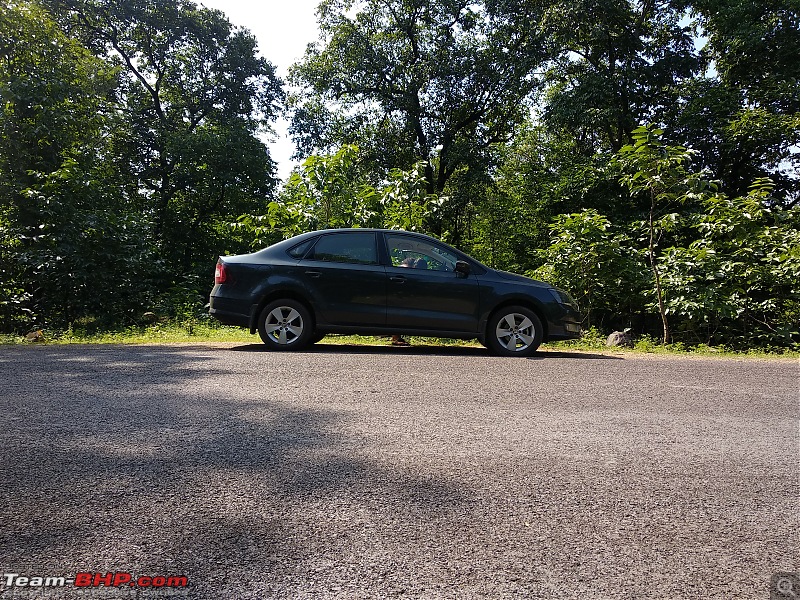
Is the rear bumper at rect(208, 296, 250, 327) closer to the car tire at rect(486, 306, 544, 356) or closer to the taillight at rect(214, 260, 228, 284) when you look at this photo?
the taillight at rect(214, 260, 228, 284)

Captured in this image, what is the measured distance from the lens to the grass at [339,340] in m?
10.5

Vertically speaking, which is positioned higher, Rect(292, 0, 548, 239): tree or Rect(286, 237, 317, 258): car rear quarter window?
Rect(292, 0, 548, 239): tree

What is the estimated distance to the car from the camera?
29.0 feet

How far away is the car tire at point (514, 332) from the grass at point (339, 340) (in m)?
1.71

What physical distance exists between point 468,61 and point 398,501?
1011 inches

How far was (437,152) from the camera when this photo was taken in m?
28.7

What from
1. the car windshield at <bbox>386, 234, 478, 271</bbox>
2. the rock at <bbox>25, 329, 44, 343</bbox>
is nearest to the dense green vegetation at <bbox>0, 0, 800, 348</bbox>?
the rock at <bbox>25, 329, 44, 343</bbox>

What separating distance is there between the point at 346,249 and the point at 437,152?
2062cm

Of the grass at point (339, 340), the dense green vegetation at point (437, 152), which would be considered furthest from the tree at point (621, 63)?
the grass at point (339, 340)

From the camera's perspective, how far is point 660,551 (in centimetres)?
249

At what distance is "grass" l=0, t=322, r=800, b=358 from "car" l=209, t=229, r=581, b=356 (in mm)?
1393

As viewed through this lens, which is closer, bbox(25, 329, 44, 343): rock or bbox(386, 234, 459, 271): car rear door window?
bbox(386, 234, 459, 271): car rear door window

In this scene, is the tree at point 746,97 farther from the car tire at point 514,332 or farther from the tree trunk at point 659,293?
the car tire at point 514,332

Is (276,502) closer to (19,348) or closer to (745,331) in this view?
(19,348)
